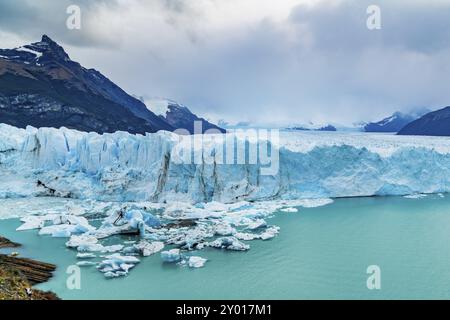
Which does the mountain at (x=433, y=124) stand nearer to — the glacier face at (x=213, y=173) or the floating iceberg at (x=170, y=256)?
the glacier face at (x=213, y=173)

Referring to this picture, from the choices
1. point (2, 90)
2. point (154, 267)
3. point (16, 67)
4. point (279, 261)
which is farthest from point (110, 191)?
point (16, 67)

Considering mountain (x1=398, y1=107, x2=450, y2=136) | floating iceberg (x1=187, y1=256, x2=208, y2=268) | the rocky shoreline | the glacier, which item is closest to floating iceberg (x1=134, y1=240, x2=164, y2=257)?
floating iceberg (x1=187, y1=256, x2=208, y2=268)

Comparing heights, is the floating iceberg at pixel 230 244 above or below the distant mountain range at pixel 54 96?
below

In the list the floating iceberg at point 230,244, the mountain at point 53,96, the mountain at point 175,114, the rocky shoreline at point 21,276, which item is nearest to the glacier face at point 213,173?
the floating iceberg at point 230,244

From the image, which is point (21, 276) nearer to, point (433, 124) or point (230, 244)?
point (230, 244)

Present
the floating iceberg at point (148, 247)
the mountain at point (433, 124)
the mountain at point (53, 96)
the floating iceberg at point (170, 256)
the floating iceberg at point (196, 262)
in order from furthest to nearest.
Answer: the mountain at point (53, 96) → the mountain at point (433, 124) → the floating iceberg at point (148, 247) → the floating iceberg at point (170, 256) → the floating iceberg at point (196, 262)

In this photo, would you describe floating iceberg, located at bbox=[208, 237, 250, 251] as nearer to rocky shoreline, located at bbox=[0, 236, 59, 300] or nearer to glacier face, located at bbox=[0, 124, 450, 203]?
rocky shoreline, located at bbox=[0, 236, 59, 300]

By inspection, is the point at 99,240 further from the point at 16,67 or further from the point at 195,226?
the point at 16,67
